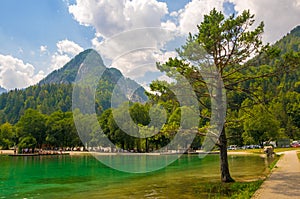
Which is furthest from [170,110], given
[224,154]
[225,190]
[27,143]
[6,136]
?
[6,136]

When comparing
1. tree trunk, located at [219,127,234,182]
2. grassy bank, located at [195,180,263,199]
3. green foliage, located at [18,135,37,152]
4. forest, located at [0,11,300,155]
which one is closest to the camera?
grassy bank, located at [195,180,263,199]

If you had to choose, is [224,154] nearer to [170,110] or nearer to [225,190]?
[225,190]

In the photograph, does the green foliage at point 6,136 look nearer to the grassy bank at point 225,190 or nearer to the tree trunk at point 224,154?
the tree trunk at point 224,154

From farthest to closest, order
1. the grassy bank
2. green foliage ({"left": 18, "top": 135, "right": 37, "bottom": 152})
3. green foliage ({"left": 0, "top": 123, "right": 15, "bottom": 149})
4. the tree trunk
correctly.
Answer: green foliage ({"left": 0, "top": 123, "right": 15, "bottom": 149}) → green foliage ({"left": 18, "top": 135, "right": 37, "bottom": 152}) → the tree trunk → the grassy bank

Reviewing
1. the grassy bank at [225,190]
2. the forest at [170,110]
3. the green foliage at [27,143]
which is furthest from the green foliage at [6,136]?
the grassy bank at [225,190]

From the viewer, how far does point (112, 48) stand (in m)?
15.2

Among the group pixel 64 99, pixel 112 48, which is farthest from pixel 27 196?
pixel 64 99

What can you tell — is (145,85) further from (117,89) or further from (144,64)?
(117,89)

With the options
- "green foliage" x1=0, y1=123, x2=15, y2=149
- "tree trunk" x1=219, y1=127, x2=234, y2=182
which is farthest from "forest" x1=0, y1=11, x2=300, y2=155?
"tree trunk" x1=219, y1=127, x2=234, y2=182

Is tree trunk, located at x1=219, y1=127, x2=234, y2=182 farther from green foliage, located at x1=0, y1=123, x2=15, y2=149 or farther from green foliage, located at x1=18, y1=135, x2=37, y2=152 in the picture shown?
green foliage, located at x1=0, y1=123, x2=15, y2=149

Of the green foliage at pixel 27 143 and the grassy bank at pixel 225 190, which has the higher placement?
the green foliage at pixel 27 143

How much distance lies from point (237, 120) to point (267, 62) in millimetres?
3402

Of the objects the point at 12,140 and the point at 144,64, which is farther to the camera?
the point at 12,140

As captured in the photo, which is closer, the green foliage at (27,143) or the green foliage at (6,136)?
the green foliage at (27,143)
